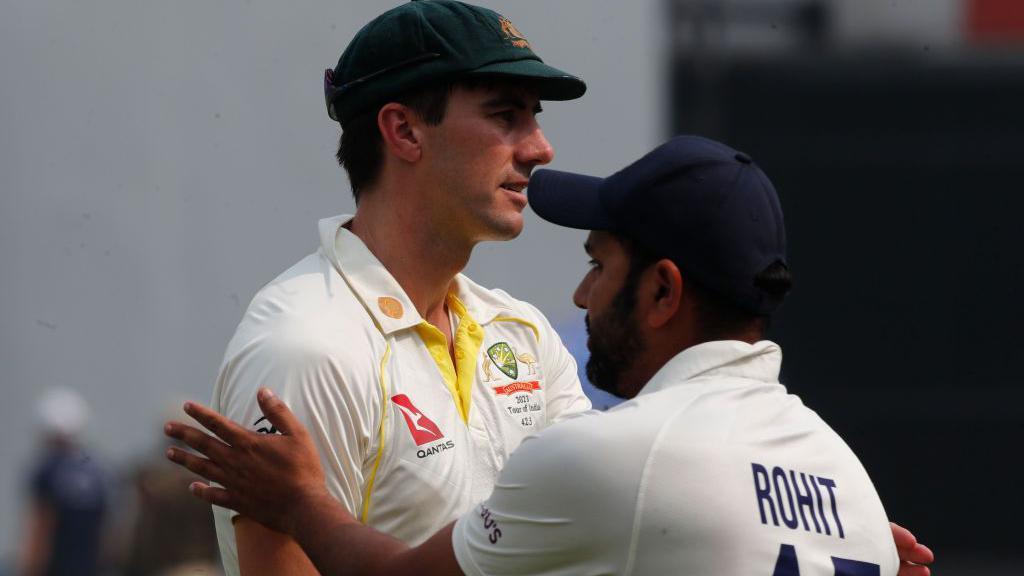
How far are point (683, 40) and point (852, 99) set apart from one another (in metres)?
1.37

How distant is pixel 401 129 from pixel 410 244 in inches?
9.5

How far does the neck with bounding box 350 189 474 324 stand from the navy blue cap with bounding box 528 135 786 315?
52 cm

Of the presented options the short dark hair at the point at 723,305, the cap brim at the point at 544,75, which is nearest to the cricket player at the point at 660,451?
the short dark hair at the point at 723,305

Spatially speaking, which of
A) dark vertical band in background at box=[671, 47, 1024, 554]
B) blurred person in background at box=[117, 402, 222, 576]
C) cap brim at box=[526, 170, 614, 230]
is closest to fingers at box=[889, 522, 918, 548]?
cap brim at box=[526, 170, 614, 230]

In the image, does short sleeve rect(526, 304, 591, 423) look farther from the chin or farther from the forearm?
the forearm

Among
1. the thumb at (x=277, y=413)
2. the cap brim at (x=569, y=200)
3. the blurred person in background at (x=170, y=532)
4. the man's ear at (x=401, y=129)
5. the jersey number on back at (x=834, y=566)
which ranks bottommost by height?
the blurred person in background at (x=170, y=532)

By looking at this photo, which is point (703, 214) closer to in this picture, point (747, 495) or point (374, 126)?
point (747, 495)

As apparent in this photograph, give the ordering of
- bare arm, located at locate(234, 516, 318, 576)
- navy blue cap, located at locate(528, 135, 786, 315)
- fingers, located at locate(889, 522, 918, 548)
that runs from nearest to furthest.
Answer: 1. navy blue cap, located at locate(528, 135, 786, 315)
2. bare arm, located at locate(234, 516, 318, 576)
3. fingers, located at locate(889, 522, 918, 548)

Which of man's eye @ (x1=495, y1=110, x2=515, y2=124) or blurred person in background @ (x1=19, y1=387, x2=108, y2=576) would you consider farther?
blurred person in background @ (x1=19, y1=387, x2=108, y2=576)

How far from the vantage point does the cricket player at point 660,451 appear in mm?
2744

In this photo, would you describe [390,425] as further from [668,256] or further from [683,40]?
[683,40]

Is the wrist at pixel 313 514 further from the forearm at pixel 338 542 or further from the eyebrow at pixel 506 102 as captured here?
the eyebrow at pixel 506 102

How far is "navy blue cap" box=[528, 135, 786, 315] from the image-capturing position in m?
2.95

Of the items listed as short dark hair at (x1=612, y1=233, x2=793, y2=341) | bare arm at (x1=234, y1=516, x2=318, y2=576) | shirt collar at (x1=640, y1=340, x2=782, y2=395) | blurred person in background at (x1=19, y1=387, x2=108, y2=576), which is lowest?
blurred person in background at (x1=19, y1=387, x2=108, y2=576)
